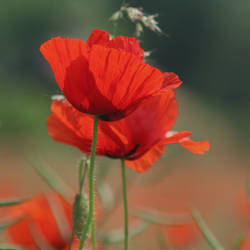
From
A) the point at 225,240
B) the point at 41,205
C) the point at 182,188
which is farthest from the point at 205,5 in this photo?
the point at 41,205

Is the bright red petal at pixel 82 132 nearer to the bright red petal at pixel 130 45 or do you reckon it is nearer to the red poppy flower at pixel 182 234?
the bright red petal at pixel 130 45

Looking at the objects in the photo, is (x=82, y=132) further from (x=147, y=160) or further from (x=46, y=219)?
(x=46, y=219)

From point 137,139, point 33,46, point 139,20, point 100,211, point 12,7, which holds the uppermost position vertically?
point 12,7

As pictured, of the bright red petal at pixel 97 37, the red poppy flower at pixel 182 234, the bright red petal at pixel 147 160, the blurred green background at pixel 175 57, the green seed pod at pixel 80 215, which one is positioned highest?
the blurred green background at pixel 175 57

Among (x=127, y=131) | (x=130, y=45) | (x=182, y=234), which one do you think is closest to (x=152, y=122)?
(x=127, y=131)

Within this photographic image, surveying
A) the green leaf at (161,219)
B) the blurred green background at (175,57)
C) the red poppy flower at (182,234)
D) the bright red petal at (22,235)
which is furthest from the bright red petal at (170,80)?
the blurred green background at (175,57)

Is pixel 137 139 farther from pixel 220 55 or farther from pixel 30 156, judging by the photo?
pixel 220 55
